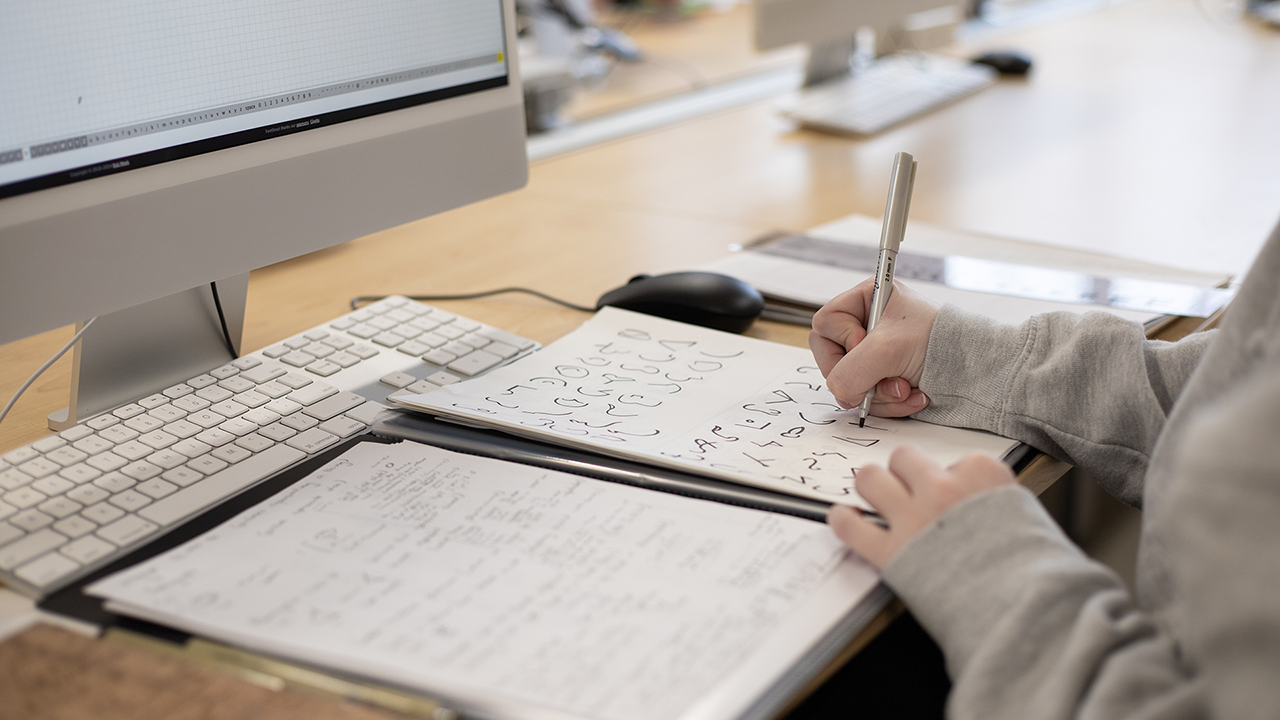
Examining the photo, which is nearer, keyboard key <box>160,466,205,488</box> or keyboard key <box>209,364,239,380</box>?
keyboard key <box>160,466,205,488</box>

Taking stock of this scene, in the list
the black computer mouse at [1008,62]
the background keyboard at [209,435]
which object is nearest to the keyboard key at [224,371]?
the background keyboard at [209,435]

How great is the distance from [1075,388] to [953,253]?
0.36 metres

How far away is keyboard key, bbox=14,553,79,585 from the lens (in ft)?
1.50

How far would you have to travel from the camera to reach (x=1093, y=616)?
40 centimetres

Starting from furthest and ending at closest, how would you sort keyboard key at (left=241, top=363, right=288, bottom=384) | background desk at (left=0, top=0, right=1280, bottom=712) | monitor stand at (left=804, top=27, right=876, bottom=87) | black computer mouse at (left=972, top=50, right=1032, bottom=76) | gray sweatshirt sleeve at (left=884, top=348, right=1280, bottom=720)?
black computer mouse at (left=972, top=50, right=1032, bottom=76) < monitor stand at (left=804, top=27, right=876, bottom=87) < background desk at (left=0, top=0, right=1280, bottom=712) < keyboard key at (left=241, top=363, right=288, bottom=384) < gray sweatshirt sleeve at (left=884, top=348, right=1280, bottom=720)

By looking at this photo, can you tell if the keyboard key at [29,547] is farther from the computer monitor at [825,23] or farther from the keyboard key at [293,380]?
the computer monitor at [825,23]

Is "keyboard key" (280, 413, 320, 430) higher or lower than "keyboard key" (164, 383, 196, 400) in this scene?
lower

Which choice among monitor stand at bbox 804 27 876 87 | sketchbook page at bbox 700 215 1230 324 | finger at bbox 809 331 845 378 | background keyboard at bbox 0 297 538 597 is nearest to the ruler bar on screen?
sketchbook page at bbox 700 215 1230 324

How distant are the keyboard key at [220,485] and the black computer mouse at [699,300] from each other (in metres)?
0.29

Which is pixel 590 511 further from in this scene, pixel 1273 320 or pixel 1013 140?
pixel 1013 140

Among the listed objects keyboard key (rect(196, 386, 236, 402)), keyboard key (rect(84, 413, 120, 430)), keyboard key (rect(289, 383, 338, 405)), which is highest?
keyboard key (rect(84, 413, 120, 430))

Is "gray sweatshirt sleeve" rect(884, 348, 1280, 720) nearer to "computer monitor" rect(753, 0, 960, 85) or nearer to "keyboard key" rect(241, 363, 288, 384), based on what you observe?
"keyboard key" rect(241, 363, 288, 384)

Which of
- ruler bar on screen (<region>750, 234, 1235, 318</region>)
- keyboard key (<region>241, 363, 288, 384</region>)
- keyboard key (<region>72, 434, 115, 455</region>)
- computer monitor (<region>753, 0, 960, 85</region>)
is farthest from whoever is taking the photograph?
computer monitor (<region>753, 0, 960, 85</region>)

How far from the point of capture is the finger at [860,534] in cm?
45
